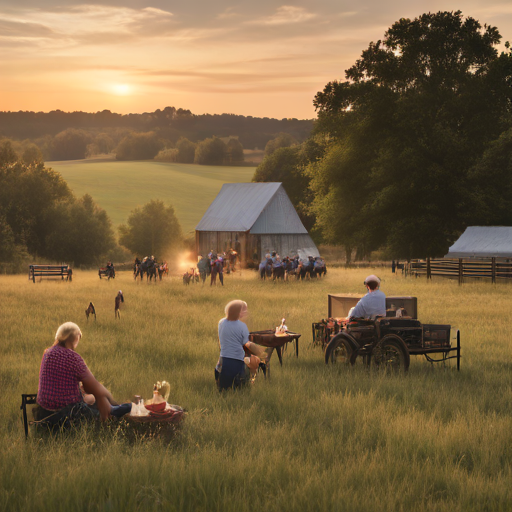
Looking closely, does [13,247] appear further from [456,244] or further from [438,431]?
[438,431]

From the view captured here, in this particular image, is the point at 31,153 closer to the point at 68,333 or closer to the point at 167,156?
the point at 68,333

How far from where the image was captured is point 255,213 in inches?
2190

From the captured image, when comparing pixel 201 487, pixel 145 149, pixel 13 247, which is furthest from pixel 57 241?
pixel 145 149

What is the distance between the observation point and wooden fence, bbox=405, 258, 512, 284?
3688 cm

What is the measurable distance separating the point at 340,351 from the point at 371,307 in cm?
104

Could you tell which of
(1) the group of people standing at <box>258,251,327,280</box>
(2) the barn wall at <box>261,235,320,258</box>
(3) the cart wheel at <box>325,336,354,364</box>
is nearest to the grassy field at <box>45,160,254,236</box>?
(2) the barn wall at <box>261,235,320,258</box>

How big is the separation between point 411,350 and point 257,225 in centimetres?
4318

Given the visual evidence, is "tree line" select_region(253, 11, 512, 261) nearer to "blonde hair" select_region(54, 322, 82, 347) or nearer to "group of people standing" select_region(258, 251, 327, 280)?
"group of people standing" select_region(258, 251, 327, 280)

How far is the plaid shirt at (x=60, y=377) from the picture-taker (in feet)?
25.0

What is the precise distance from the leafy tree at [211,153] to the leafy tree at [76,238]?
106337 millimetres

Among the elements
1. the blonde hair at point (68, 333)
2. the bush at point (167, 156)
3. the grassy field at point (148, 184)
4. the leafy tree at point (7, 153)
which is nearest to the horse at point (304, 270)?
the blonde hair at point (68, 333)

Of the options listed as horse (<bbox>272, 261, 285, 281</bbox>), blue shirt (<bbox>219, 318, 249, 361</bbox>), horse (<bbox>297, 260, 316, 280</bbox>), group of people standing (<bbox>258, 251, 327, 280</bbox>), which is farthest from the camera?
horse (<bbox>297, 260, 316, 280</bbox>)

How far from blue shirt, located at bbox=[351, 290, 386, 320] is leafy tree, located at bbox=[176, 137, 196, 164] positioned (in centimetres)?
15984

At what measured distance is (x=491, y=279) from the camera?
3712cm
